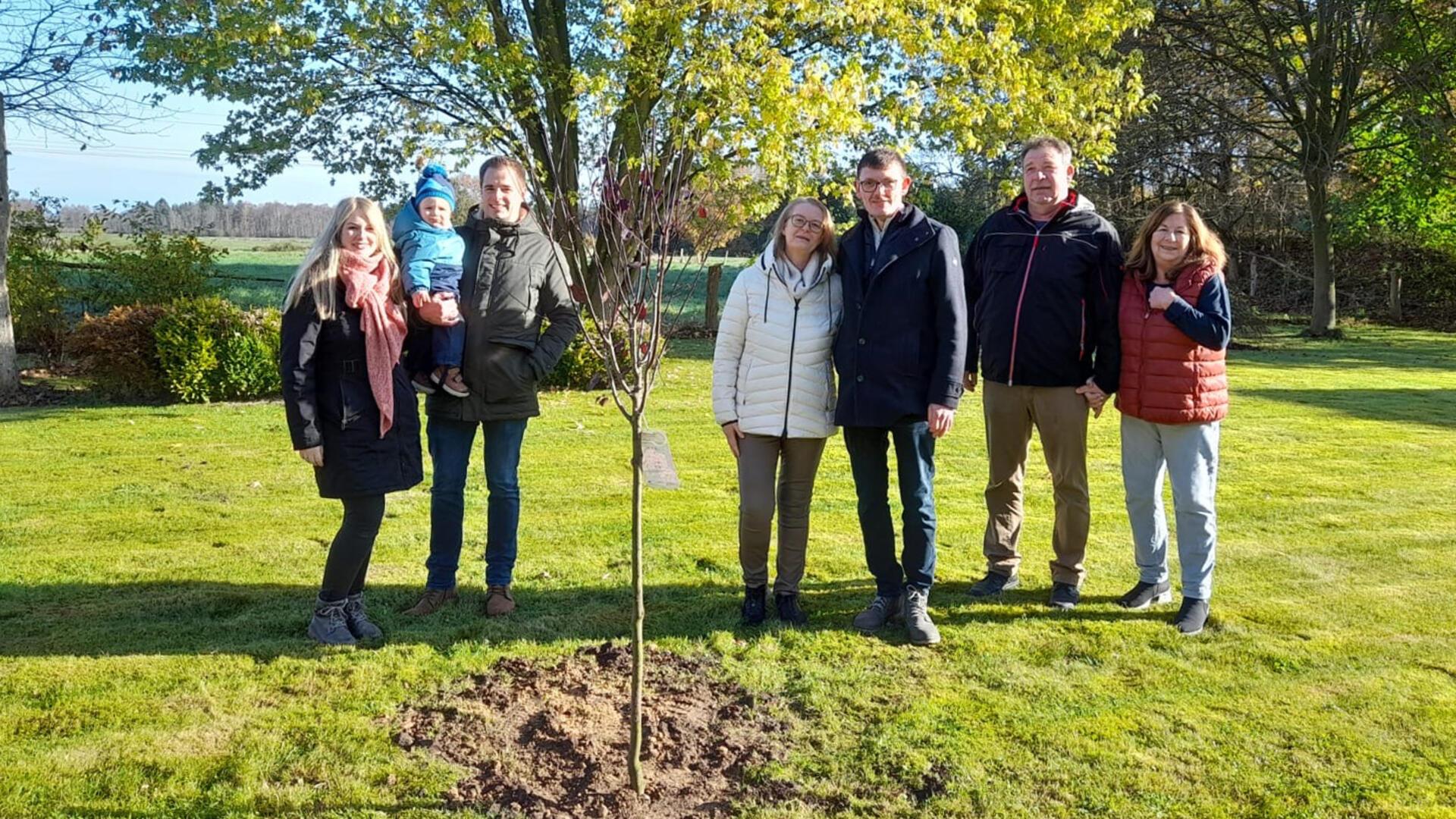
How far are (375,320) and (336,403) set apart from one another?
0.35 metres

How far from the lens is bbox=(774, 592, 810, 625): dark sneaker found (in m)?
4.34

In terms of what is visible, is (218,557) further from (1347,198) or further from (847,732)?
(1347,198)

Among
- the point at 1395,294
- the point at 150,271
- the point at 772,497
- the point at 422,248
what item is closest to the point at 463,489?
the point at 422,248

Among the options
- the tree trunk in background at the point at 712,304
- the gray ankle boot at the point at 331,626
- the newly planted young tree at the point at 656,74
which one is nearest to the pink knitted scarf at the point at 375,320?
the gray ankle boot at the point at 331,626

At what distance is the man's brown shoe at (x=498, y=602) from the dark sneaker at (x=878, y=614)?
60.3 inches

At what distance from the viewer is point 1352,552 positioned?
5.41 m

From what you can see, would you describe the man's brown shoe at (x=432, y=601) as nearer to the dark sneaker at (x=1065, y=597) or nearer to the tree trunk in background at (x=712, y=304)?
the dark sneaker at (x=1065, y=597)

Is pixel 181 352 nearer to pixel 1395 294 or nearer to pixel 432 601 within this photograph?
pixel 432 601

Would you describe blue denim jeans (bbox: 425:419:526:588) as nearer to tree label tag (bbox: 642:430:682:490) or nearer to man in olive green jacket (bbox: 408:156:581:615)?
man in olive green jacket (bbox: 408:156:581:615)

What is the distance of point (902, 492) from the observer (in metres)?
4.19

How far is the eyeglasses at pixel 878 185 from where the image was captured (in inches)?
157

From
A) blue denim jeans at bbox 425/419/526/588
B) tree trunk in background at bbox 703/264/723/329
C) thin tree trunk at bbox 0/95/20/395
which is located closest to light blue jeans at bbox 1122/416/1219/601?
blue denim jeans at bbox 425/419/526/588

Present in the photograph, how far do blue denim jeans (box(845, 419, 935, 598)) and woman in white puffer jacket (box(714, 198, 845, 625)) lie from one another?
0.18 metres

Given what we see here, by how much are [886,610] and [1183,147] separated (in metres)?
18.9
